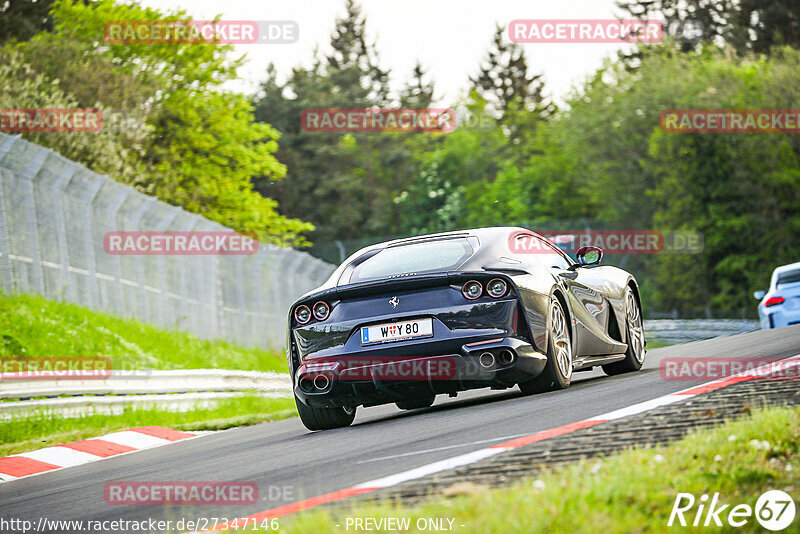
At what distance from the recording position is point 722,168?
38188 millimetres

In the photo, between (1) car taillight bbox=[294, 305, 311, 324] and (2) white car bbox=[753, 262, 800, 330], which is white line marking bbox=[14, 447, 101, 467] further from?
(2) white car bbox=[753, 262, 800, 330]

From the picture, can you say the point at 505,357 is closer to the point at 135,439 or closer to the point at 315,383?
the point at 315,383

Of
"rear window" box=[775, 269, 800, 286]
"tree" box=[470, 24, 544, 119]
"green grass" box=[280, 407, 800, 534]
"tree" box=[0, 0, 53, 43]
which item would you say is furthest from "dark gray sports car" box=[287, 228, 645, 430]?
"tree" box=[470, 24, 544, 119]

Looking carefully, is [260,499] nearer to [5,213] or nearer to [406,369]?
[406,369]

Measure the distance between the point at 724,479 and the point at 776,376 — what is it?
153 inches

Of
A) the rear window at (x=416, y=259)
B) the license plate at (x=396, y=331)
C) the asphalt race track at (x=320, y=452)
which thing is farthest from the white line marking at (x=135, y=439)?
the license plate at (x=396, y=331)

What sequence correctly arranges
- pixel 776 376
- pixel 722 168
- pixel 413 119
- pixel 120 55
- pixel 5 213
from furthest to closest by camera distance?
pixel 413 119 < pixel 120 55 < pixel 722 168 < pixel 5 213 < pixel 776 376

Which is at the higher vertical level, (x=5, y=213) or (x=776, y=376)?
(x=5, y=213)

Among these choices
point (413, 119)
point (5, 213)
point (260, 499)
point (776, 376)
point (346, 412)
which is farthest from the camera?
point (413, 119)

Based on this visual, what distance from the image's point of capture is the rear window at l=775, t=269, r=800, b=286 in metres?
18.1

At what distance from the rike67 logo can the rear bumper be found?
4.13 metres

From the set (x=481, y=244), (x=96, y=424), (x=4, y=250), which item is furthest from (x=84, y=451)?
(x=4, y=250)

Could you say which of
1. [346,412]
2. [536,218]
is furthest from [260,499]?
[536,218]

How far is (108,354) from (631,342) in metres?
8.85
